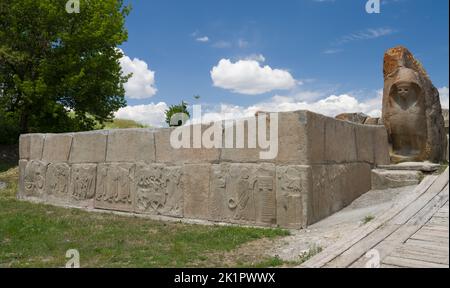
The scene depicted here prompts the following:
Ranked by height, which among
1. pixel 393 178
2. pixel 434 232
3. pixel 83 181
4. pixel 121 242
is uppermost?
pixel 393 178

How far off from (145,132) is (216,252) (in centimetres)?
358

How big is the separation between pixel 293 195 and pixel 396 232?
5.60ft

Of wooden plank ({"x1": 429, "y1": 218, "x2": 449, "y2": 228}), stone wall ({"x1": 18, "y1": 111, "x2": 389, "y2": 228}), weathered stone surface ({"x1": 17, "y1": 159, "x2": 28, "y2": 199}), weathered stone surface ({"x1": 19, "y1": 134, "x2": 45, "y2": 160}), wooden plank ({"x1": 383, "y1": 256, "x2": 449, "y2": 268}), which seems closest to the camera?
wooden plank ({"x1": 383, "y1": 256, "x2": 449, "y2": 268})

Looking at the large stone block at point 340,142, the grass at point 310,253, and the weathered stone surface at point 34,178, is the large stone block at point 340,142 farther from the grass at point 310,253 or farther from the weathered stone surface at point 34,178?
the weathered stone surface at point 34,178

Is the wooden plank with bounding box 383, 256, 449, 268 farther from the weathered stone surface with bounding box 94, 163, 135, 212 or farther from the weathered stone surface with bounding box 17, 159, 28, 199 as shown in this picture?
the weathered stone surface with bounding box 17, 159, 28, 199

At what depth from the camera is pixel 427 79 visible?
29.4 ft

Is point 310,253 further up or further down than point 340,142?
further down

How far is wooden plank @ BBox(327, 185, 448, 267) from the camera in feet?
11.9

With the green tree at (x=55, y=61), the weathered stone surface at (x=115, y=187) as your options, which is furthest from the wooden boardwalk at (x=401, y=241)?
the green tree at (x=55, y=61)

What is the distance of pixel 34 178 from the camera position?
390 inches

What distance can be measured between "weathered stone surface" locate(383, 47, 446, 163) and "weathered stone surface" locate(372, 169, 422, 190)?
128 cm

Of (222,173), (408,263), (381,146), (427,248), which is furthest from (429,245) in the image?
(381,146)

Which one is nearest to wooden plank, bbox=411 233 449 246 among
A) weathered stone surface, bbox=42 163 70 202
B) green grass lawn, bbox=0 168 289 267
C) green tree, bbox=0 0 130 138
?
green grass lawn, bbox=0 168 289 267

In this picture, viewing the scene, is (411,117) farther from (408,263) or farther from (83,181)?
(83,181)
